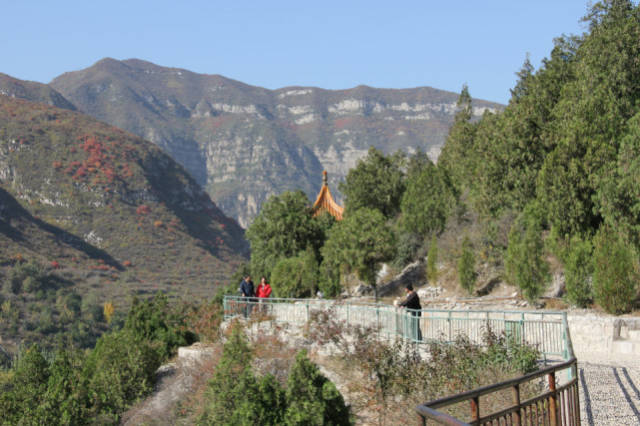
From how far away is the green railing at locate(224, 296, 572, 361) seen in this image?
13688 mm

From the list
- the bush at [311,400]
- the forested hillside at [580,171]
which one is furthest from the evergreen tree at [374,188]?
the bush at [311,400]

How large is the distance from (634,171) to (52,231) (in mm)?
81719

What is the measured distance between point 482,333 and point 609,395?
260 cm

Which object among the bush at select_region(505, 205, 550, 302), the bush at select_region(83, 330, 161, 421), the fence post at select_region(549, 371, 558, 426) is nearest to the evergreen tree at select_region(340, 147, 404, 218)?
the bush at select_region(505, 205, 550, 302)

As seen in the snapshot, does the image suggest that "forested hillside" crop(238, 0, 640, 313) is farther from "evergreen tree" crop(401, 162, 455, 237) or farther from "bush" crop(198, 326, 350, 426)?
"bush" crop(198, 326, 350, 426)

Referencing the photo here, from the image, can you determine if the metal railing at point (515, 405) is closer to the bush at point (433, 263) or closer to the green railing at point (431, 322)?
the green railing at point (431, 322)

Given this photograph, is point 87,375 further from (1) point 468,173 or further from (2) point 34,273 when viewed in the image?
(2) point 34,273

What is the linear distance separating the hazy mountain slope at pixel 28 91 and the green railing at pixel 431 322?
146960 millimetres

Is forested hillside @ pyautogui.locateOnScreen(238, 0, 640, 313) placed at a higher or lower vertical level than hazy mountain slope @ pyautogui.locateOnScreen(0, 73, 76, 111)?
lower

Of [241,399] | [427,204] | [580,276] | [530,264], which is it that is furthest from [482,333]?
[427,204]

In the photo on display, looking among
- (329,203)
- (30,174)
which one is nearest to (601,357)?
(329,203)

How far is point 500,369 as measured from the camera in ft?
35.8

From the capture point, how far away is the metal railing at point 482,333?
4.64 m

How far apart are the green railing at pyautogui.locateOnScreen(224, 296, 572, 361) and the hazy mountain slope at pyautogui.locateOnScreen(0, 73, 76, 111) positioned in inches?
5786
